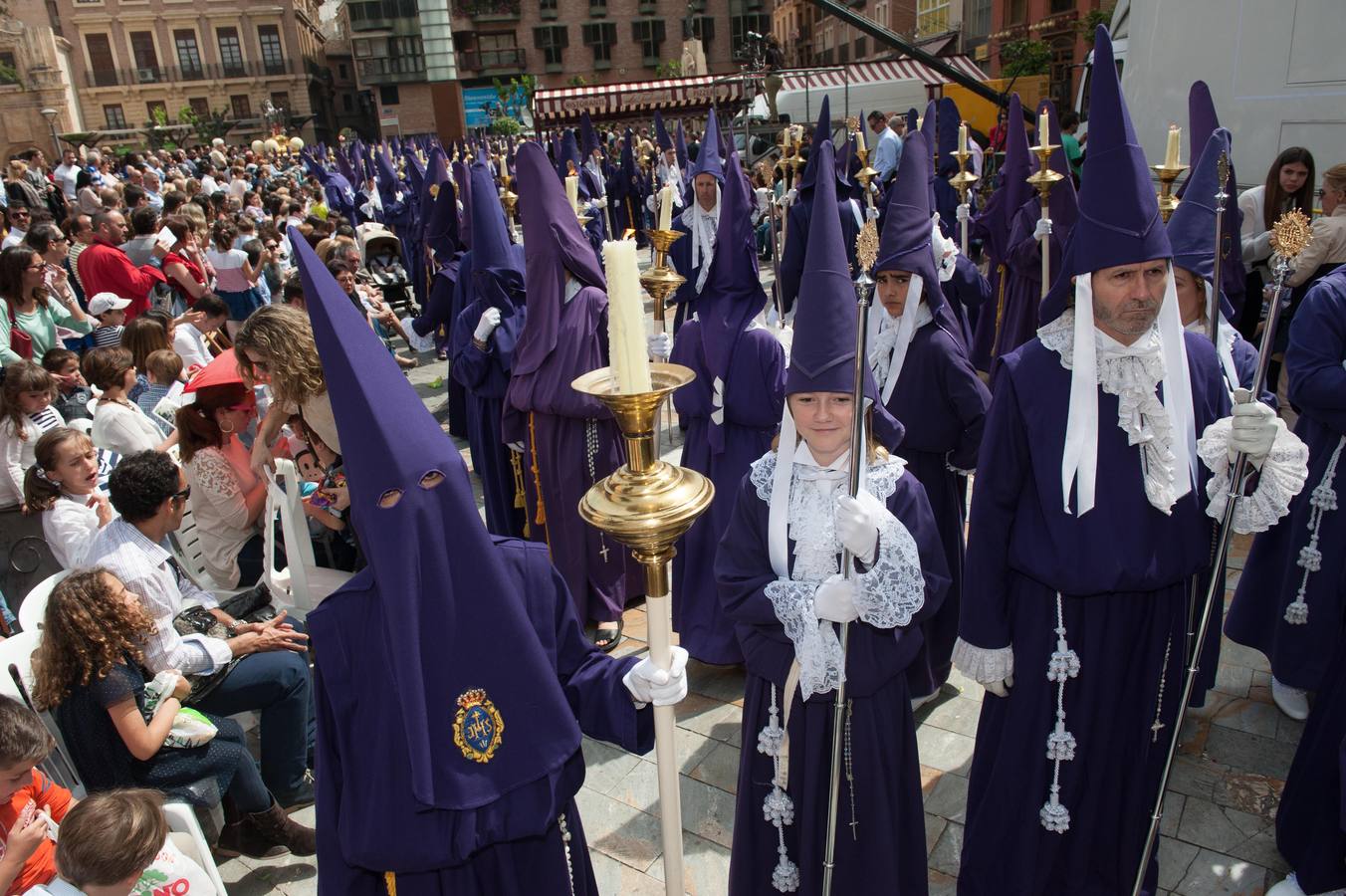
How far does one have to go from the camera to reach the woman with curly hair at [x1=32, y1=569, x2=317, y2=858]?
2994mm

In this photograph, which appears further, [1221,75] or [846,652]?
[1221,75]

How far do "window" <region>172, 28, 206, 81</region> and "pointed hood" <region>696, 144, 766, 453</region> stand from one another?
232ft

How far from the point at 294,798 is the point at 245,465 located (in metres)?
1.62

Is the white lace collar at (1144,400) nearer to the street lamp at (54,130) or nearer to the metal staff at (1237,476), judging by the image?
the metal staff at (1237,476)

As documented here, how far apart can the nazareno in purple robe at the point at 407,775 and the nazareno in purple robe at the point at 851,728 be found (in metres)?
0.62

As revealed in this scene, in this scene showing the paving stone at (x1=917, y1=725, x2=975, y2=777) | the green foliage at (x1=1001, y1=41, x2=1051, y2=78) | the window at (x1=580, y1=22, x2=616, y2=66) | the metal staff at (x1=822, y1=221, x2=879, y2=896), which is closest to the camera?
the metal staff at (x1=822, y1=221, x2=879, y2=896)

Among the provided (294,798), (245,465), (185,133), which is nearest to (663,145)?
(245,465)

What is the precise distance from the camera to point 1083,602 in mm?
2809

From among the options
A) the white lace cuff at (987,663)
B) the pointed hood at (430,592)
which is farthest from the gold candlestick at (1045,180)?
the pointed hood at (430,592)

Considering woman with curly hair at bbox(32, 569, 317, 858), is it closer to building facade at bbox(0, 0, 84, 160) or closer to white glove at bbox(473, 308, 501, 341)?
white glove at bbox(473, 308, 501, 341)

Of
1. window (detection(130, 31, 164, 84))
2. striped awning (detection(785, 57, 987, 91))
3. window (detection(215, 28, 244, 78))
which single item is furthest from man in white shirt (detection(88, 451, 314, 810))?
window (detection(130, 31, 164, 84))

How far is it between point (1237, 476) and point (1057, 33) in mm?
32407

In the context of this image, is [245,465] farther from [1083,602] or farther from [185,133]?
[185,133]

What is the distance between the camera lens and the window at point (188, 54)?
62.4 m
